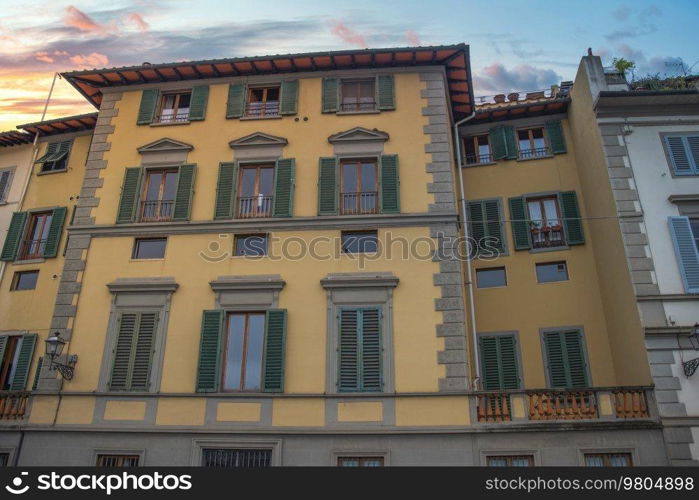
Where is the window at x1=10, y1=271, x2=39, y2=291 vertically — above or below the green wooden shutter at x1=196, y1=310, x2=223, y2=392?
above

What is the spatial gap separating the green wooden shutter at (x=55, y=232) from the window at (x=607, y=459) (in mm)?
18994

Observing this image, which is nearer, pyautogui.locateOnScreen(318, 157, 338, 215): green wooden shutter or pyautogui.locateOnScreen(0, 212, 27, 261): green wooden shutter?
pyautogui.locateOnScreen(318, 157, 338, 215): green wooden shutter

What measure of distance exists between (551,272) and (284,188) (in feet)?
31.8

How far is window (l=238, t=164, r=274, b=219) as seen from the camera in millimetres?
18578

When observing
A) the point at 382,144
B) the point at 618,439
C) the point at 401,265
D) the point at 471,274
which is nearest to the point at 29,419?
the point at 401,265

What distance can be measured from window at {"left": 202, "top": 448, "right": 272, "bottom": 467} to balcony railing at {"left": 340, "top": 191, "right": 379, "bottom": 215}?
7.51 meters

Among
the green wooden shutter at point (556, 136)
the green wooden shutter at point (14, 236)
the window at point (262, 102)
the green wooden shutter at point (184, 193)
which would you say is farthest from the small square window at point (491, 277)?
the green wooden shutter at point (14, 236)

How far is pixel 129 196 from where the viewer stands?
19.2 metres

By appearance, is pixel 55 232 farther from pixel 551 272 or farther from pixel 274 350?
pixel 551 272

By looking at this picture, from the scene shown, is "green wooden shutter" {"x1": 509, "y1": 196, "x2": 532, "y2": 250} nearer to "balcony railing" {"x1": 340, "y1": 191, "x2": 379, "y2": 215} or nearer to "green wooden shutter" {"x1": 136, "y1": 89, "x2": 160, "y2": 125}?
"balcony railing" {"x1": 340, "y1": 191, "x2": 379, "y2": 215}

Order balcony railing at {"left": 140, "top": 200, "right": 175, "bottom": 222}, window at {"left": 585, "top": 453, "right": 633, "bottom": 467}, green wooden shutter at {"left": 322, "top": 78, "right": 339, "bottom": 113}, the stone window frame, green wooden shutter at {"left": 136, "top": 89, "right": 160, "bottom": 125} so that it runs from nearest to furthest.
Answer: window at {"left": 585, "top": 453, "right": 633, "bottom": 467}, the stone window frame, balcony railing at {"left": 140, "top": 200, "right": 175, "bottom": 222}, green wooden shutter at {"left": 322, "top": 78, "right": 339, "bottom": 113}, green wooden shutter at {"left": 136, "top": 89, "right": 160, "bottom": 125}

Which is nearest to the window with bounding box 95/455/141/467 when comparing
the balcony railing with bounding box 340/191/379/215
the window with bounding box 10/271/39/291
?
the window with bounding box 10/271/39/291

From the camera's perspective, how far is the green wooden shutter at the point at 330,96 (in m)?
19.8

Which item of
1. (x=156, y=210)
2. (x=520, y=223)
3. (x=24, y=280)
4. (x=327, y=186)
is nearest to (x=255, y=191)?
(x=327, y=186)
